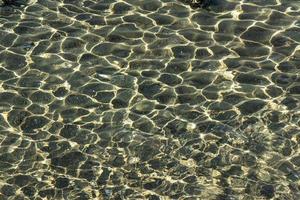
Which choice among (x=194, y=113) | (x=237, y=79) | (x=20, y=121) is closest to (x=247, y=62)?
(x=237, y=79)

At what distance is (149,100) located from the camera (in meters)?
12.4

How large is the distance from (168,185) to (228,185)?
1049 millimetres

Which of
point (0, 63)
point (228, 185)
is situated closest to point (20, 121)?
point (0, 63)

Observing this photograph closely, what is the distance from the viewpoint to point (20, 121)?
12086mm

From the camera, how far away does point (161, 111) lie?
1207cm

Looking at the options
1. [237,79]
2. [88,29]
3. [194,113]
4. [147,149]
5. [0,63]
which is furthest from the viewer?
[88,29]

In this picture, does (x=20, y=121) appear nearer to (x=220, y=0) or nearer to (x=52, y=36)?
(x=52, y=36)

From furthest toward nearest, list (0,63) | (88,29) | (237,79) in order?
(88,29) < (0,63) < (237,79)

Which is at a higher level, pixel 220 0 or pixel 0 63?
pixel 220 0

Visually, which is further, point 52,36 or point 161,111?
point 52,36

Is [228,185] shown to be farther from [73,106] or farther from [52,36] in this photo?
[52,36]

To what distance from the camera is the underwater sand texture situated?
10648mm

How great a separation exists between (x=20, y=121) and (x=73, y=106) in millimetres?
1115

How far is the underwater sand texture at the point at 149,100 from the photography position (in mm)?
10648
